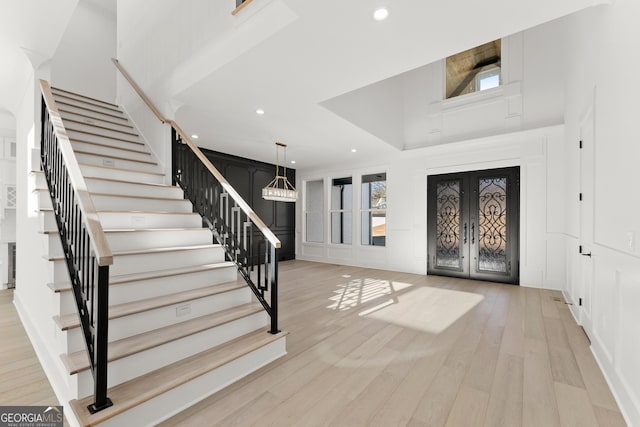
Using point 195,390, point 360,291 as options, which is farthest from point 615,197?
point 360,291

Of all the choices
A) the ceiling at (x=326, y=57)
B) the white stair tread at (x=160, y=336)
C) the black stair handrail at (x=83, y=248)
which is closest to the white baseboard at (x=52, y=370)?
the white stair tread at (x=160, y=336)

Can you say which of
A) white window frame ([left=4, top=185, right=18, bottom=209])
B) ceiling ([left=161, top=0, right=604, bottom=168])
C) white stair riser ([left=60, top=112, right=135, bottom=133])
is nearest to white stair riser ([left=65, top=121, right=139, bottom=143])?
white stair riser ([left=60, top=112, right=135, bottom=133])

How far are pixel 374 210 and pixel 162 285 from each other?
5371 mm

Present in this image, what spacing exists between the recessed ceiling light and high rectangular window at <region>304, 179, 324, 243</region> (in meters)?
5.98

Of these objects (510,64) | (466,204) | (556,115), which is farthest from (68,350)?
(510,64)

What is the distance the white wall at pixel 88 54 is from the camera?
6.02m

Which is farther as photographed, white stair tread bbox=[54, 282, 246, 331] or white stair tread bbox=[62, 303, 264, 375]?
white stair tread bbox=[54, 282, 246, 331]

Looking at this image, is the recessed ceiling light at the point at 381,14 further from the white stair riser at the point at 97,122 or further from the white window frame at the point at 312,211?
the white window frame at the point at 312,211

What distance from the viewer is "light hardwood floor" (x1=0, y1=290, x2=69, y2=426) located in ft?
6.26

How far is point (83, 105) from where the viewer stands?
4.66 metres

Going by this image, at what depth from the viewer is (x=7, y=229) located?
4.91 metres

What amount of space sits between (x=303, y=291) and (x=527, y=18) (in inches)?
164

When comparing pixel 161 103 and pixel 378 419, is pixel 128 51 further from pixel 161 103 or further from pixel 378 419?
pixel 378 419

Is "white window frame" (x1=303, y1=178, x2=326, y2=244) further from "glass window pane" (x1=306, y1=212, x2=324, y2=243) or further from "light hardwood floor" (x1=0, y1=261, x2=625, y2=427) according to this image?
"light hardwood floor" (x1=0, y1=261, x2=625, y2=427)
